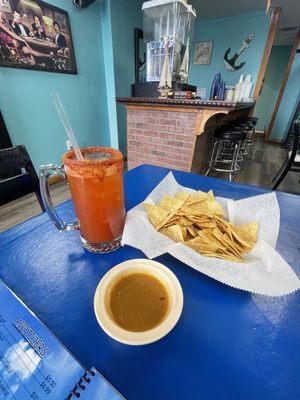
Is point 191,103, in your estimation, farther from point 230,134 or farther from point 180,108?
point 230,134

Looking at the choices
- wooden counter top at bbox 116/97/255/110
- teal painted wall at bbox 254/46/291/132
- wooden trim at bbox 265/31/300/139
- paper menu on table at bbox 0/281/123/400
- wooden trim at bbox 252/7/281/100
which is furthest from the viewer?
teal painted wall at bbox 254/46/291/132

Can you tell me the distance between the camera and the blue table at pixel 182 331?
0.87ft

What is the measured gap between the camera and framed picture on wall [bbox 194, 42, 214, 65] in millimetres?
3727

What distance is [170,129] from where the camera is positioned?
69.9 inches

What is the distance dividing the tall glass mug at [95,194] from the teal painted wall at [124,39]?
108 inches

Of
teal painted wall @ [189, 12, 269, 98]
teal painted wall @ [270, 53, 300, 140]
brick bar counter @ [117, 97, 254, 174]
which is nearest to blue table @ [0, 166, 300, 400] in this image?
brick bar counter @ [117, 97, 254, 174]

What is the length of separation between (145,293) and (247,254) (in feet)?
0.77

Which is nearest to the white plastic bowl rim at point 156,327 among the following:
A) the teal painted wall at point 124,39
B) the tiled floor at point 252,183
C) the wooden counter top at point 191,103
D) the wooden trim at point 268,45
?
the wooden counter top at point 191,103

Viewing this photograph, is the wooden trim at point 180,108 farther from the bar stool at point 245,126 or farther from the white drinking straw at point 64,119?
the white drinking straw at point 64,119

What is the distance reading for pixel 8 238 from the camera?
50 centimetres

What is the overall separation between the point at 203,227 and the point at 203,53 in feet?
14.7

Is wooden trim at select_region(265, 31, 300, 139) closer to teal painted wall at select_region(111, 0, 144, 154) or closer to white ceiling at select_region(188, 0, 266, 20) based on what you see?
white ceiling at select_region(188, 0, 266, 20)

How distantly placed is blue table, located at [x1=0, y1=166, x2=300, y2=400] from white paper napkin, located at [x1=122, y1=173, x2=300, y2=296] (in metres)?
0.04

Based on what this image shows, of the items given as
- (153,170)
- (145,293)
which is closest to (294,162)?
(153,170)
